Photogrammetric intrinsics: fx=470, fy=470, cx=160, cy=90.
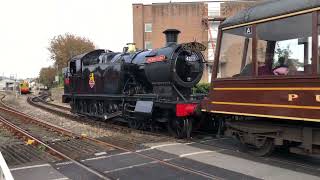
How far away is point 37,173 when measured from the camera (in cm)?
888

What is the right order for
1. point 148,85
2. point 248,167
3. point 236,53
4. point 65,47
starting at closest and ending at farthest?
point 248,167 → point 236,53 → point 148,85 → point 65,47

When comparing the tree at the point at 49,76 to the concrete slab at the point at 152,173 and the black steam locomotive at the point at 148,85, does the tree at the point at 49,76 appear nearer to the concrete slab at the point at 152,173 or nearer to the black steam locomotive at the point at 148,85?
the black steam locomotive at the point at 148,85

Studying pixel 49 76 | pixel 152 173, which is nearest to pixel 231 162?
pixel 152 173

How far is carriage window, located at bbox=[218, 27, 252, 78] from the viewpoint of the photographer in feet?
32.0

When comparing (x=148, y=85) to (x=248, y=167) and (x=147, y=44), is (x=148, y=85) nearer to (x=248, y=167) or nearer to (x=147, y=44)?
(x=248, y=167)

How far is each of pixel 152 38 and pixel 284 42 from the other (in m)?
42.5

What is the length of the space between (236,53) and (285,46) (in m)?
1.31

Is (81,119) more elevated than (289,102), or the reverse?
(289,102)

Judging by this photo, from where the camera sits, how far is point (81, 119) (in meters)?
20.3

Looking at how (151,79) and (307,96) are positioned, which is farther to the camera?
(151,79)

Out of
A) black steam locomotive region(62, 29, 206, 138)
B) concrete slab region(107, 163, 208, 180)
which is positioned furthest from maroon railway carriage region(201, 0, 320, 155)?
black steam locomotive region(62, 29, 206, 138)

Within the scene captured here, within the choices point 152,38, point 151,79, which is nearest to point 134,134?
point 151,79

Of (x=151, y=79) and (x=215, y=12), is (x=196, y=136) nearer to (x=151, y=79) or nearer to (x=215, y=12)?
(x=151, y=79)

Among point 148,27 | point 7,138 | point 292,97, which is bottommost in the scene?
point 7,138
